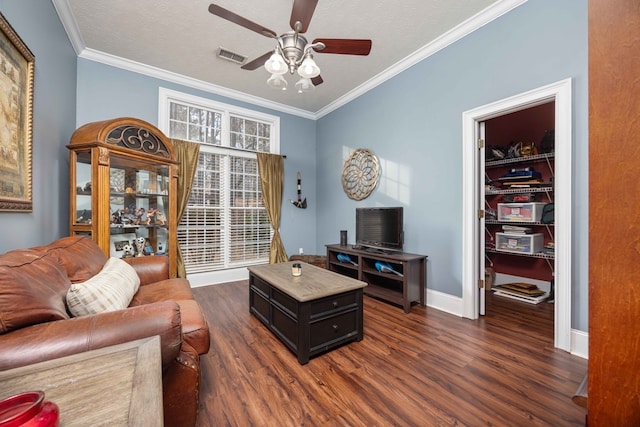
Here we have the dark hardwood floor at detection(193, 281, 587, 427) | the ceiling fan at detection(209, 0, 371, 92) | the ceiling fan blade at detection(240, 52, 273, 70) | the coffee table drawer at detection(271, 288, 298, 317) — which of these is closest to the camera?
the dark hardwood floor at detection(193, 281, 587, 427)

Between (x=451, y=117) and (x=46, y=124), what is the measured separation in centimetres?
376

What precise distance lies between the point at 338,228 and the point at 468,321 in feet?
7.78

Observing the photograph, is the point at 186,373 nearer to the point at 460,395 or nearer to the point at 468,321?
the point at 460,395

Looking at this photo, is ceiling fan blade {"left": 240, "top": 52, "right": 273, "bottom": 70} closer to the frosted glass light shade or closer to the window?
the frosted glass light shade

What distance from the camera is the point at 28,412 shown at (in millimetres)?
471

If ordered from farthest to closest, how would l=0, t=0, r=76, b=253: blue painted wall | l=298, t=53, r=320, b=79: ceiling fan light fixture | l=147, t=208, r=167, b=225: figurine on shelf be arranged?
l=147, t=208, r=167, b=225: figurine on shelf
l=298, t=53, r=320, b=79: ceiling fan light fixture
l=0, t=0, r=76, b=253: blue painted wall

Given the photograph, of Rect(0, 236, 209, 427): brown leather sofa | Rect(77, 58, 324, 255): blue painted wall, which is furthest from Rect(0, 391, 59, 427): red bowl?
Rect(77, 58, 324, 255): blue painted wall

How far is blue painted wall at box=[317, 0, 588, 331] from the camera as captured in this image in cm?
196

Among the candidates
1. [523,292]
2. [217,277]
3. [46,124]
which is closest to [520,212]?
[523,292]

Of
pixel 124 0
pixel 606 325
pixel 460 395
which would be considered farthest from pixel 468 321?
pixel 124 0

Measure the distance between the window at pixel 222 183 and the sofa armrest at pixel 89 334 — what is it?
9.59 ft

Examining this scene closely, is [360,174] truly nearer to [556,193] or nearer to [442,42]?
[442,42]

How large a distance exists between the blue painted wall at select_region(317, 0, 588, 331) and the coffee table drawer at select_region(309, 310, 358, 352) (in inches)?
51.9

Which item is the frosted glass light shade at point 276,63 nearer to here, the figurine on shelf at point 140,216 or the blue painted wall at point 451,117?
the blue painted wall at point 451,117
